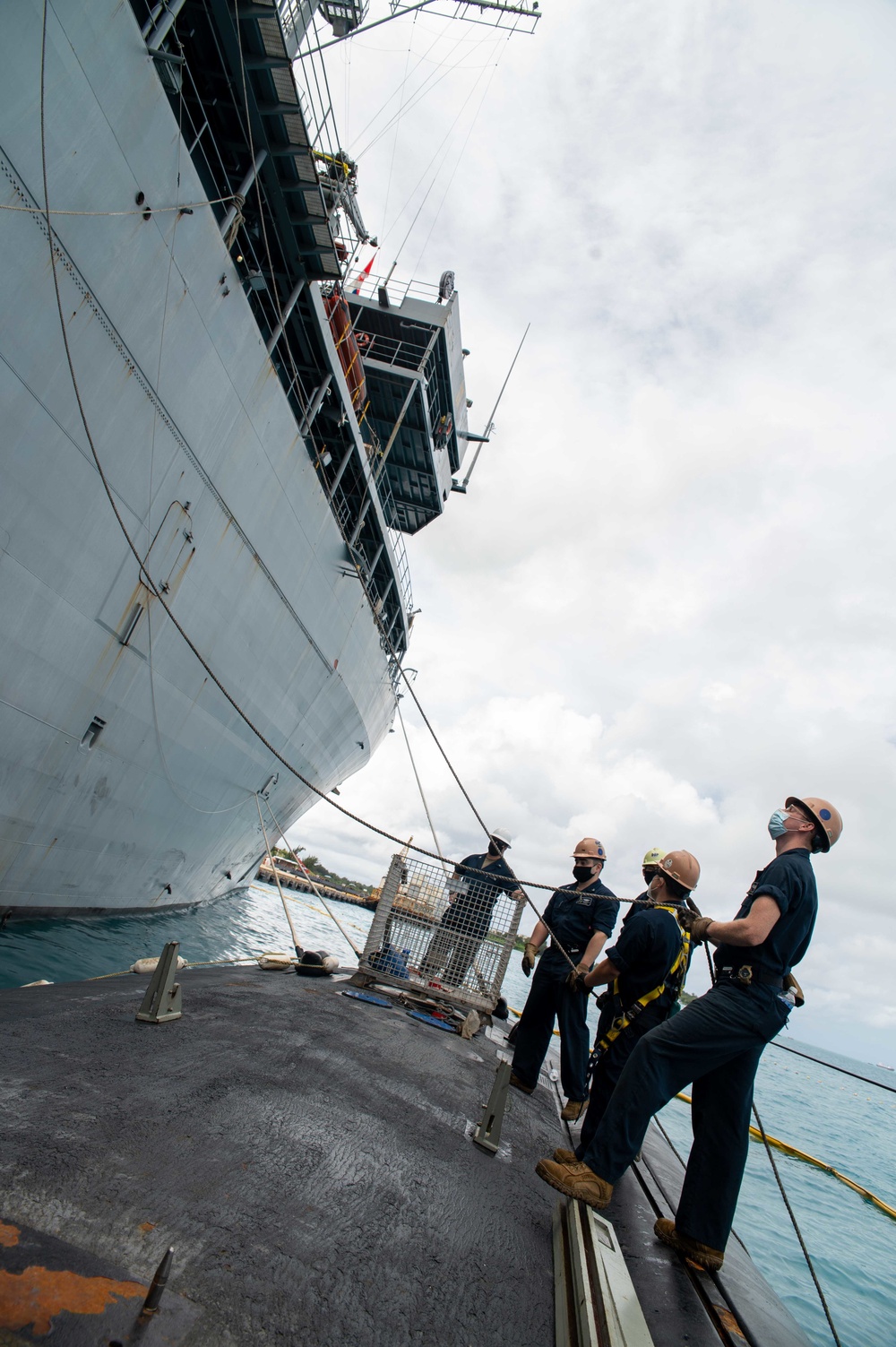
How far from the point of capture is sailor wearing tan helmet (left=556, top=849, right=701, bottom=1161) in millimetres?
3506

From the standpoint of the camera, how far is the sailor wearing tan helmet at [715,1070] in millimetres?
2668

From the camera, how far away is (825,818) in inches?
117

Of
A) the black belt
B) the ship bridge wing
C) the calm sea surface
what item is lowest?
the calm sea surface

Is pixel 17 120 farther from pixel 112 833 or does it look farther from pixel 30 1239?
pixel 112 833

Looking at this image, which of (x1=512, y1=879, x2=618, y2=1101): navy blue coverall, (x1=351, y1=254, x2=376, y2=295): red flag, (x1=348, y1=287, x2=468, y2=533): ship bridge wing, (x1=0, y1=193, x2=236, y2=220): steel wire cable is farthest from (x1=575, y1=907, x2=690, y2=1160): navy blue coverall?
(x1=351, y1=254, x2=376, y2=295): red flag

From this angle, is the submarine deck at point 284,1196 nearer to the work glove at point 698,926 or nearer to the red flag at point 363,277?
the work glove at point 698,926

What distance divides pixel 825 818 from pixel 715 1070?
1.18 metres

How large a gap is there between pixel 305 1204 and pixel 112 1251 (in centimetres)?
63

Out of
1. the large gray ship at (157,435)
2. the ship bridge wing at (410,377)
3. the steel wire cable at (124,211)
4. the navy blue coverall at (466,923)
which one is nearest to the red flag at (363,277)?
the ship bridge wing at (410,377)

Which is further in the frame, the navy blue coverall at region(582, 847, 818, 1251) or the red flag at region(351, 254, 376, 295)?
the red flag at region(351, 254, 376, 295)

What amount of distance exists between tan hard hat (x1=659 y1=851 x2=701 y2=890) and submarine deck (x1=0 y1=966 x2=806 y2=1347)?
1544mm

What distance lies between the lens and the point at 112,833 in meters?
8.14

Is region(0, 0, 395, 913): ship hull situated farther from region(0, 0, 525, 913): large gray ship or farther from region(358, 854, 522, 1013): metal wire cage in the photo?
region(358, 854, 522, 1013): metal wire cage

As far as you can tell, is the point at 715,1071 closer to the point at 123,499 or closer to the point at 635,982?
the point at 635,982
